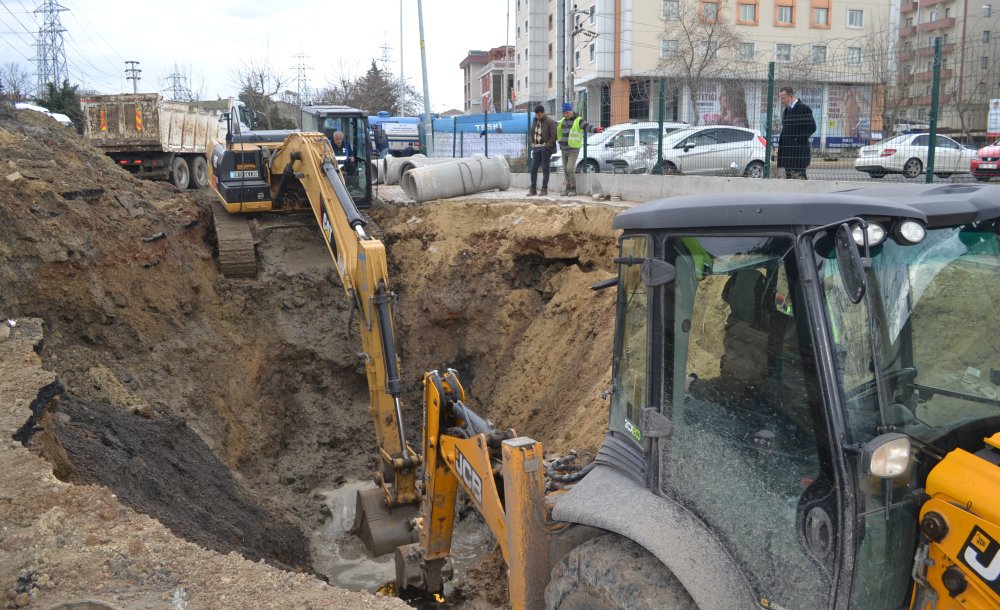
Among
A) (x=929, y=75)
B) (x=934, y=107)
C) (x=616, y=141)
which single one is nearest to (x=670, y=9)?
(x=616, y=141)

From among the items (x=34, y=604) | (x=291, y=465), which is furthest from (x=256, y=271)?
(x=34, y=604)

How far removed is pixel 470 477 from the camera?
4309mm

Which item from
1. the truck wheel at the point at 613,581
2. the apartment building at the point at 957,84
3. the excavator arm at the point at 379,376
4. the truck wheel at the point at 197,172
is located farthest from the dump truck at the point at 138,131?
the truck wheel at the point at 613,581

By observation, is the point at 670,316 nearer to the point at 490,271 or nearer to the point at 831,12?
the point at 490,271

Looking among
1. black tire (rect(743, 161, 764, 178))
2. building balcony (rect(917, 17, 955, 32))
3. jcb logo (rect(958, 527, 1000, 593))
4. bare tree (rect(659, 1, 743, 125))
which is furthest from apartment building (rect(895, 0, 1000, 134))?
building balcony (rect(917, 17, 955, 32))

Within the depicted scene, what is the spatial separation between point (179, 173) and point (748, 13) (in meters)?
32.1

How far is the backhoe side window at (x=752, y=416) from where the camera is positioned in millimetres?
2479

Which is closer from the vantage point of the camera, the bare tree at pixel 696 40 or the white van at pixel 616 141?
the white van at pixel 616 141

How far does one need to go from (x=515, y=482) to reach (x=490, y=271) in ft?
22.9

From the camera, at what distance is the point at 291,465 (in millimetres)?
9375

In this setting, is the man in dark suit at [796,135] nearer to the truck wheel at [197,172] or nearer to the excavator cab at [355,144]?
the excavator cab at [355,144]

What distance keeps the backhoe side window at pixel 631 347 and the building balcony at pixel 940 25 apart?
51.0 metres

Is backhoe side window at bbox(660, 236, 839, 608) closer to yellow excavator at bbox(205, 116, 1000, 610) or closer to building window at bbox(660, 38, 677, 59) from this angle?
yellow excavator at bbox(205, 116, 1000, 610)

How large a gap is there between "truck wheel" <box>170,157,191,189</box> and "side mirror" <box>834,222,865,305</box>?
17500 mm
